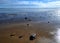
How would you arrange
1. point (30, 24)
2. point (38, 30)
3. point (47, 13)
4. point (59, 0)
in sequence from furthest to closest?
point (59, 0) → point (47, 13) → point (30, 24) → point (38, 30)

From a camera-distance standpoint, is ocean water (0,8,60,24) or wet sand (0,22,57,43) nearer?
wet sand (0,22,57,43)

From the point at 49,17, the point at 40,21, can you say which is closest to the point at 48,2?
the point at 49,17

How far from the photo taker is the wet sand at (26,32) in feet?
35.8

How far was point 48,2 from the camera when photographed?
883 inches

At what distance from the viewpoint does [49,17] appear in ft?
53.2

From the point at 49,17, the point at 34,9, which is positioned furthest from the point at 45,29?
the point at 34,9

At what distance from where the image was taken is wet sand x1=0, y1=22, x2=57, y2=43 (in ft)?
35.8

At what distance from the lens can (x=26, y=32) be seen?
12.1 meters

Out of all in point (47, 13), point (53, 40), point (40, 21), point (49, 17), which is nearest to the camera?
point (53, 40)

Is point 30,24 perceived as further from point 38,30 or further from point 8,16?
point 8,16

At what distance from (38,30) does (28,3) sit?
31.2 ft

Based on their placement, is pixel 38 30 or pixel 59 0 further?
pixel 59 0

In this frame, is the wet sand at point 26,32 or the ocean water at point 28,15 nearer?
the wet sand at point 26,32

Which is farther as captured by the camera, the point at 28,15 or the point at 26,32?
the point at 28,15
